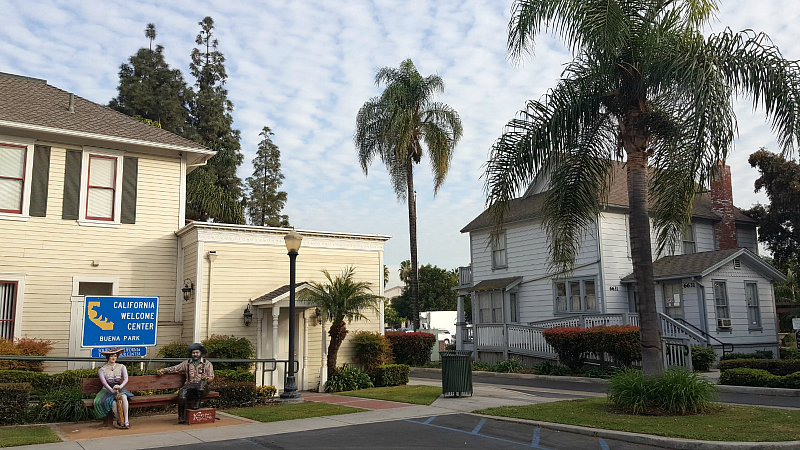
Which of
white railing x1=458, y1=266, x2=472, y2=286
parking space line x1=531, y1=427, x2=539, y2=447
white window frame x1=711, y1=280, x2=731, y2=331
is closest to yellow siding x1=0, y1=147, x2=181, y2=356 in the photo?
parking space line x1=531, y1=427, x2=539, y2=447

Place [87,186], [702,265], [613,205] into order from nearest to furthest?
1. [87,186]
2. [702,265]
3. [613,205]

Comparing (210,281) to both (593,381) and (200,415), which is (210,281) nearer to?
(200,415)

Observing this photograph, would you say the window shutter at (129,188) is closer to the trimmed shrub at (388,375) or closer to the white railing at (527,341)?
the trimmed shrub at (388,375)

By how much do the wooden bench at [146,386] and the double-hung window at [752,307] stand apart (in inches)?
839

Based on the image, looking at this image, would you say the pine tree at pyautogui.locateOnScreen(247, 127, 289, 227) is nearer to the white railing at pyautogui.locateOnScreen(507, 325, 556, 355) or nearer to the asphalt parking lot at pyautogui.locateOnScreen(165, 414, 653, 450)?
the white railing at pyautogui.locateOnScreen(507, 325, 556, 355)

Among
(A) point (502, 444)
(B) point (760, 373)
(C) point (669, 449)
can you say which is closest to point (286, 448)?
(A) point (502, 444)

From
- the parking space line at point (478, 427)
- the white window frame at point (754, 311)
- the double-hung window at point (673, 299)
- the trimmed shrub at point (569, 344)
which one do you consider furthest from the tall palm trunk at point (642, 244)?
the white window frame at point (754, 311)

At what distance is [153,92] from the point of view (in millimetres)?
37938

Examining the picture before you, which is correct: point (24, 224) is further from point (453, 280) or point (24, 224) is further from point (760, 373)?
point (453, 280)

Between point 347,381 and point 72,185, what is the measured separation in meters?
9.23

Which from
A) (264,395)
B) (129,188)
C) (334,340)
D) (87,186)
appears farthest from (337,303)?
(87,186)

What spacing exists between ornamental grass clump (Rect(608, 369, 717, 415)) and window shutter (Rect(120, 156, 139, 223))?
44.1 feet

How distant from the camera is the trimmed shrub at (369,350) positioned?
18.1m

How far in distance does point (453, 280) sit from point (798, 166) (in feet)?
152
